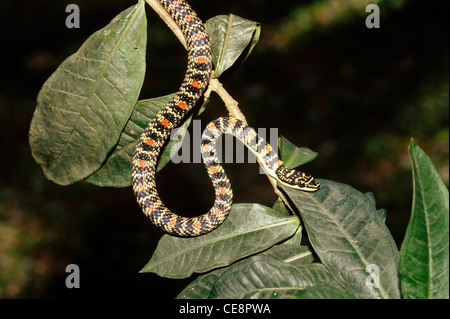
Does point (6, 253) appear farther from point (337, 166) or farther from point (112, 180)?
point (337, 166)

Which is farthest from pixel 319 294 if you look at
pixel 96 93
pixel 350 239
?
pixel 96 93

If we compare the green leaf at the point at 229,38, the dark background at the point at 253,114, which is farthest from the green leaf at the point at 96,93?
the dark background at the point at 253,114

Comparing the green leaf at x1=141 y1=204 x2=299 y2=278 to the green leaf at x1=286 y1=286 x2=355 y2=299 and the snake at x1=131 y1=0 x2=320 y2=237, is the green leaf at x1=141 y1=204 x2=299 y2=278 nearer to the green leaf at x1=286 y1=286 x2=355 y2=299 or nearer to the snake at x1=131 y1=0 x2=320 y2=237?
the snake at x1=131 y1=0 x2=320 y2=237

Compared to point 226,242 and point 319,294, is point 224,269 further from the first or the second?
point 319,294

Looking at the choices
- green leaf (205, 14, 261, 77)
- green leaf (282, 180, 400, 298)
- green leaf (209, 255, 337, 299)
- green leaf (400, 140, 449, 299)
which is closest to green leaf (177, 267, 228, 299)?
green leaf (209, 255, 337, 299)

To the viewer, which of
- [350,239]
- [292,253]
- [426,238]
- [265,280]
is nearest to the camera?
[426,238]
